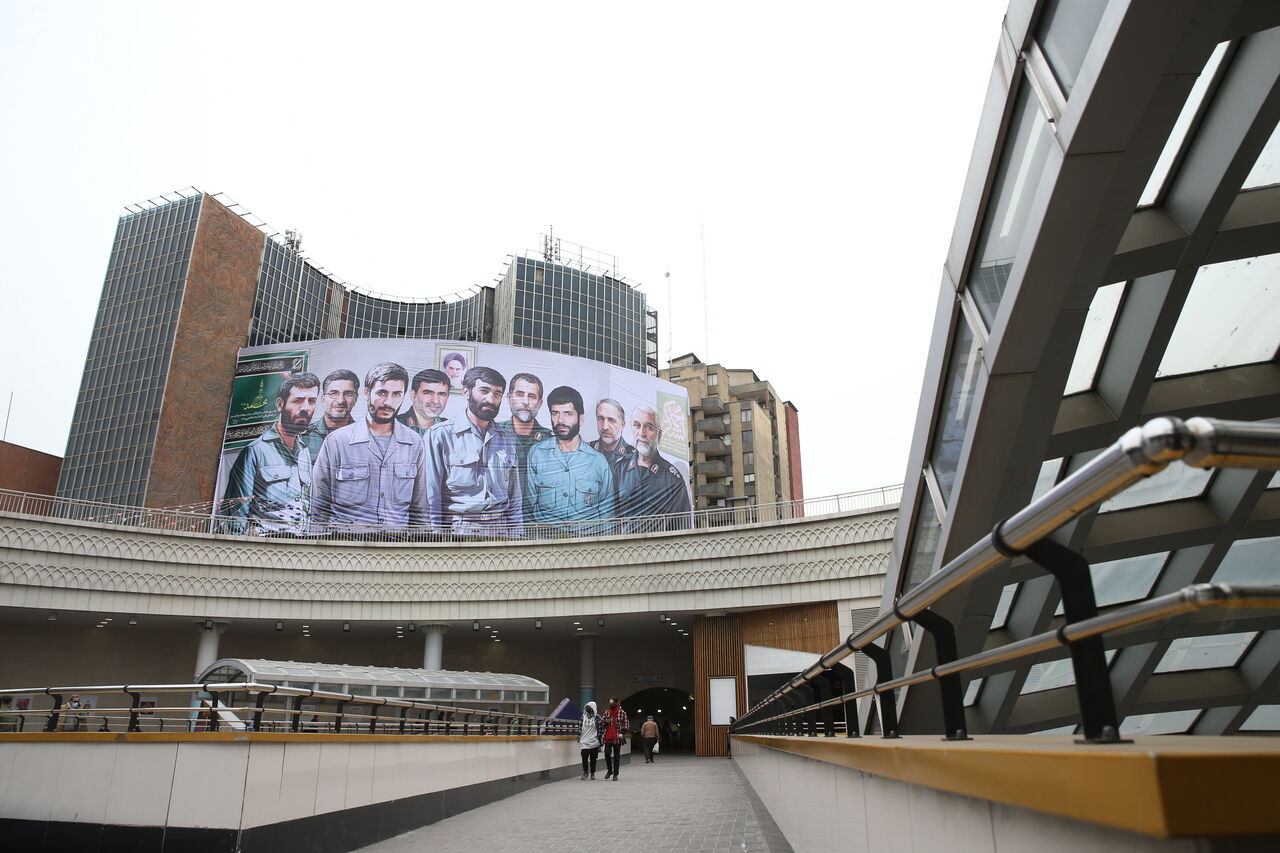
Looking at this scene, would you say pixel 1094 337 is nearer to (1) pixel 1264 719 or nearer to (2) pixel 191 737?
(1) pixel 1264 719

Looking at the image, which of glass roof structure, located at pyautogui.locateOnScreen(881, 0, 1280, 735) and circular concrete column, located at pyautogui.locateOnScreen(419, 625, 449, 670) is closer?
glass roof structure, located at pyautogui.locateOnScreen(881, 0, 1280, 735)

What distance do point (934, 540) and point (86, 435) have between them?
5211cm

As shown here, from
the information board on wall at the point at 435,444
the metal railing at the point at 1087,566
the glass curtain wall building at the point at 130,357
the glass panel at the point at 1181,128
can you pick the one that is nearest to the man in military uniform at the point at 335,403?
the information board on wall at the point at 435,444

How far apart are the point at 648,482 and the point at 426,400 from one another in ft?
37.0

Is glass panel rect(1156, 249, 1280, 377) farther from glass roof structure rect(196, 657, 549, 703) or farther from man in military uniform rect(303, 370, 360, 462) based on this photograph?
man in military uniform rect(303, 370, 360, 462)

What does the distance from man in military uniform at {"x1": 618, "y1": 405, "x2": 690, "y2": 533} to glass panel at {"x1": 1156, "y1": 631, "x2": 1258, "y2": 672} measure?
32436mm

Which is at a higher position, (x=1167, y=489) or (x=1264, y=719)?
(x=1167, y=489)

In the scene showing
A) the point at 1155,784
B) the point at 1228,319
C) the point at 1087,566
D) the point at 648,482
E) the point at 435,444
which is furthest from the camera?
the point at 648,482

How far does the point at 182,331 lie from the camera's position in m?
46.5

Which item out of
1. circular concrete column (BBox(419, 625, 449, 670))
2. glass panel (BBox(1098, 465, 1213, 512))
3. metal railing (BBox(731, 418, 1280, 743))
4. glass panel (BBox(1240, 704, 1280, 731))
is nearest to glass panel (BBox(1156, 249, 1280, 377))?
glass panel (BBox(1098, 465, 1213, 512))

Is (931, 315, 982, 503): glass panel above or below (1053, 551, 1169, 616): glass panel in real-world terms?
above

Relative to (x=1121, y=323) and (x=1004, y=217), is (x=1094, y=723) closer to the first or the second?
(x=1004, y=217)

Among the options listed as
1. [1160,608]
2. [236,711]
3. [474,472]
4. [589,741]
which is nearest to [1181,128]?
[1160,608]

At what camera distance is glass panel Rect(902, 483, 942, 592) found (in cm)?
685
